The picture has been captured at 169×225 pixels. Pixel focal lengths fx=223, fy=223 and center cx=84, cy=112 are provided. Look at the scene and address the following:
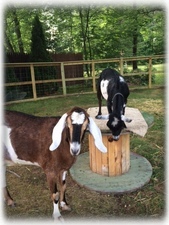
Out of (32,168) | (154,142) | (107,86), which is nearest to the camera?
(107,86)

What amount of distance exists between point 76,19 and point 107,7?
7.18ft

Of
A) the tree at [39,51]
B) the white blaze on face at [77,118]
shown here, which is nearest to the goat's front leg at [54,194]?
the white blaze on face at [77,118]

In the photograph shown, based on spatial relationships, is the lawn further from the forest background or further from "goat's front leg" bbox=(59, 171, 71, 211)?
the forest background

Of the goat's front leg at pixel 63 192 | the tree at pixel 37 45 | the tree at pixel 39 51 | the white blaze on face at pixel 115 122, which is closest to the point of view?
the goat's front leg at pixel 63 192

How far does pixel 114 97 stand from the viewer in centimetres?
300

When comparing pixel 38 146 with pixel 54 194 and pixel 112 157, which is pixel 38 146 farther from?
pixel 112 157

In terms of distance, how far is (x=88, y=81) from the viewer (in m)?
11.3

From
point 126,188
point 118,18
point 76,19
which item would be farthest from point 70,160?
point 76,19

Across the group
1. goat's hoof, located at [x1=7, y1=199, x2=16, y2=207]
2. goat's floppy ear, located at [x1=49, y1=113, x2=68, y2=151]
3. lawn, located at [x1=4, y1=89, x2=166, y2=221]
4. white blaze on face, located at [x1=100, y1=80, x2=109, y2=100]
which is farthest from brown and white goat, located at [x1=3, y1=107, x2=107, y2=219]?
white blaze on face, located at [x1=100, y1=80, x2=109, y2=100]

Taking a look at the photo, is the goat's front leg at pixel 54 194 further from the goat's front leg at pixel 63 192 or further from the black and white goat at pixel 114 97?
the black and white goat at pixel 114 97

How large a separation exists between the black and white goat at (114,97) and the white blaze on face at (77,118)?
949mm

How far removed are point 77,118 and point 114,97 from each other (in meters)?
1.23

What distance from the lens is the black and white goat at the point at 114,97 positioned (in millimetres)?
2779

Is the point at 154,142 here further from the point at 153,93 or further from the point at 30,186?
the point at 153,93
